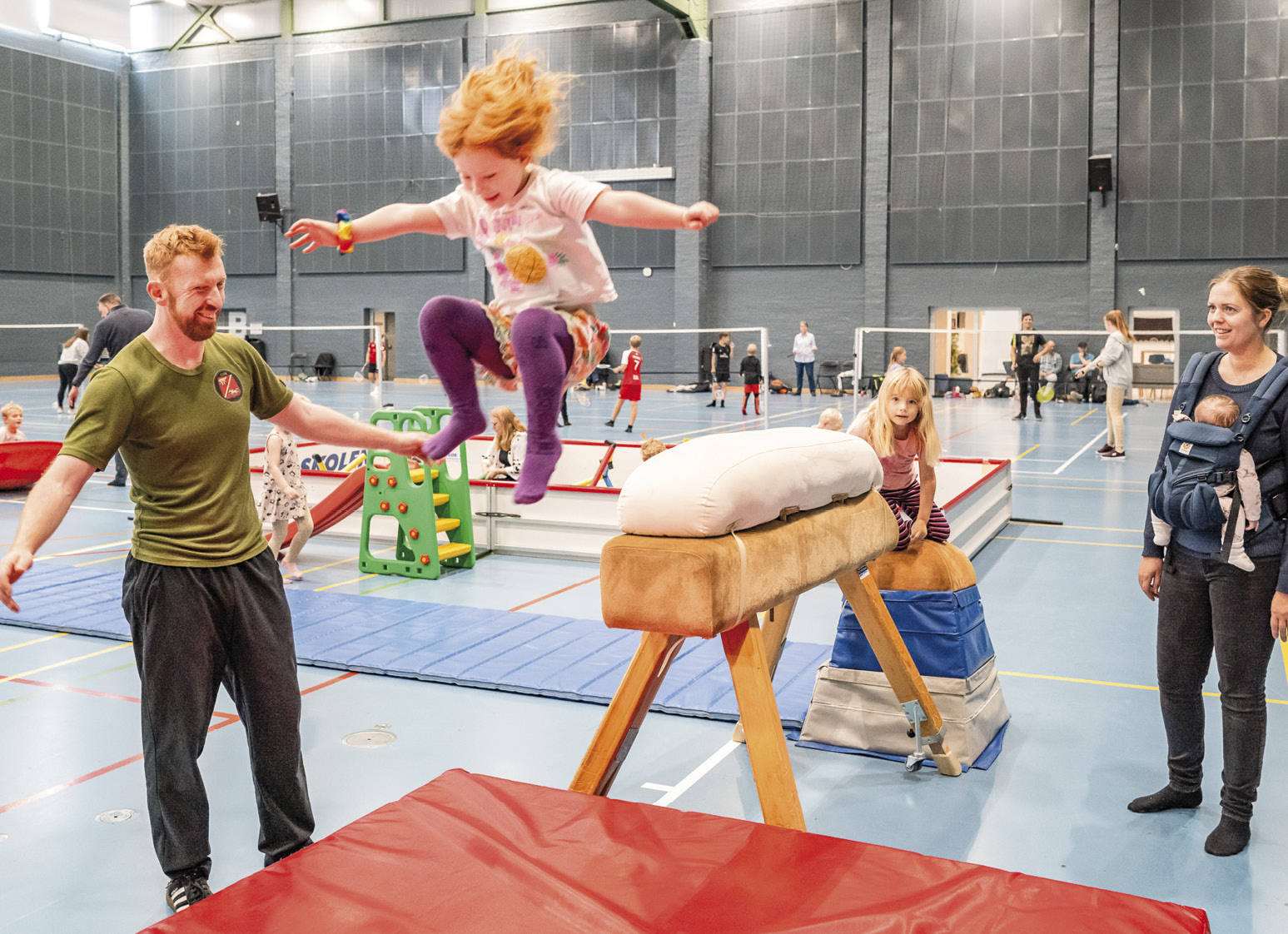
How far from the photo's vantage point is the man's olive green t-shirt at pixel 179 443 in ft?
9.57

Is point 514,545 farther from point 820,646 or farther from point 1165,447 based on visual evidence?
point 1165,447

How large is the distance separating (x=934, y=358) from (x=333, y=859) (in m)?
23.6

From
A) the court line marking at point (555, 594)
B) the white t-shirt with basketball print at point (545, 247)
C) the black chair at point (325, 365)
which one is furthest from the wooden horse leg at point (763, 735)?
the black chair at point (325, 365)

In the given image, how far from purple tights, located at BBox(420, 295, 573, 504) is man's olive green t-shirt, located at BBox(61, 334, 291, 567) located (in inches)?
37.3

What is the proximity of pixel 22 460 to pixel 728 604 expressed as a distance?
36.9ft

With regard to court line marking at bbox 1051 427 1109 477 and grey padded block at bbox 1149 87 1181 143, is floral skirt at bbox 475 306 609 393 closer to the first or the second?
court line marking at bbox 1051 427 1109 477

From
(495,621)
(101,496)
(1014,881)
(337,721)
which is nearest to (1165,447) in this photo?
(1014,881)

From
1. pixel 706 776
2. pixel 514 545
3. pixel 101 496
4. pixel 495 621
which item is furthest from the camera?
pixel 101 496

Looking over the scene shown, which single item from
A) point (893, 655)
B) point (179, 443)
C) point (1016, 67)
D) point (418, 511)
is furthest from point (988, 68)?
point (179, 443)

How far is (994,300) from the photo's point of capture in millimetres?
23641

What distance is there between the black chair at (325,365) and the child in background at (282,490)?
71.0ft

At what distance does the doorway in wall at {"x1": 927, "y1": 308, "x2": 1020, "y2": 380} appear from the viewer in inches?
958

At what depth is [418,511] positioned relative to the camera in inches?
325

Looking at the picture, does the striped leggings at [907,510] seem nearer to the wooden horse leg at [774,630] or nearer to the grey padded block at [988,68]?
the wooden horse leg at [774,630]
